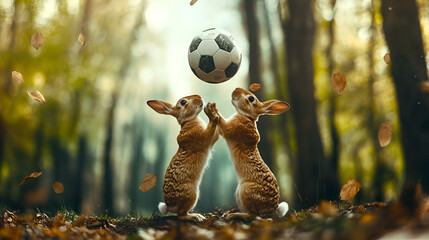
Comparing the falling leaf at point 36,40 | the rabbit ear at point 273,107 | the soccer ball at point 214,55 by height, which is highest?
the falling leaf at point 36,40

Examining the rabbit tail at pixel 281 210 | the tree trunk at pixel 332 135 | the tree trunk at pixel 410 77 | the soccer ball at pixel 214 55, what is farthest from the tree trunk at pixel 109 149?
the tree trunk at pixel 410 77

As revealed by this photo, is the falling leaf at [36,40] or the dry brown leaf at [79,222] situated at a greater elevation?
the falling leaf at [36,40]

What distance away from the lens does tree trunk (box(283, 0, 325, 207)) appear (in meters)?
8.50

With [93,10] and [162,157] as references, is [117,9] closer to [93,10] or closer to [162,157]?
[93,10]

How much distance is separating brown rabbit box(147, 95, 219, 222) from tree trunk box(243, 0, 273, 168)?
469 cm

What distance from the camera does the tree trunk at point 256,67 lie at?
1040 cm

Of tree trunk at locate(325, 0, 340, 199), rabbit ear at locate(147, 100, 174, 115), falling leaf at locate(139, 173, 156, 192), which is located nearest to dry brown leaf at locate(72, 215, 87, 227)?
falling leaf at locate(139, 173, 156, 192)

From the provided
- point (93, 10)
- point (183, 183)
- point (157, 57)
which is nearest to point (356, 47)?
point (157, 57)

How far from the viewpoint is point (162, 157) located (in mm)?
20453

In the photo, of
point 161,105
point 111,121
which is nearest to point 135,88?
point 111,121

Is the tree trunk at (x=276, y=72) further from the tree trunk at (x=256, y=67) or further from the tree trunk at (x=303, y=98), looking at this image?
the tree trunk at (x=303, y=98)

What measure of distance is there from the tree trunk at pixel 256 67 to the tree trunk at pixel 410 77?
4.35 meters

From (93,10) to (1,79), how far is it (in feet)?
15.5

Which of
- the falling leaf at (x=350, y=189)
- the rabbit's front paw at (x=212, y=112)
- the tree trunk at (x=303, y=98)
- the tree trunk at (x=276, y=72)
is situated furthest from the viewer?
the tree trunk at (x=276, y=72)
